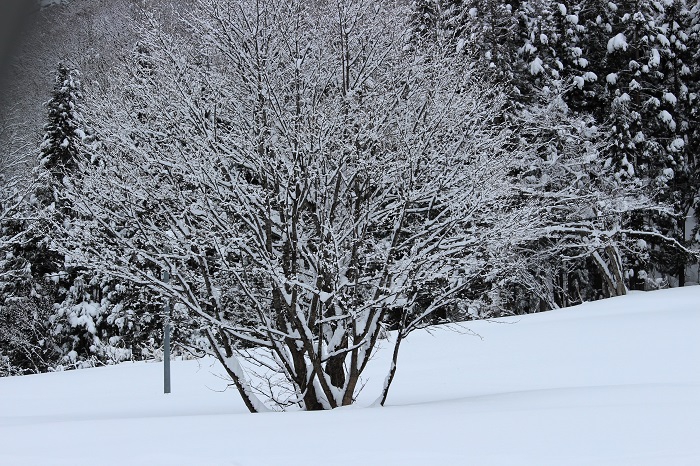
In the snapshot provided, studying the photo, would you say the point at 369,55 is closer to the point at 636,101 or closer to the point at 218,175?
→ the point at 218,175

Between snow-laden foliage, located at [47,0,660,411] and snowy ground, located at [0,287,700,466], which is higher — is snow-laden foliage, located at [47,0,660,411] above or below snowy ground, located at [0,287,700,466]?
above

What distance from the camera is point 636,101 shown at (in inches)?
1189

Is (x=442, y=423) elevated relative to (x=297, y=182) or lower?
Result: lower

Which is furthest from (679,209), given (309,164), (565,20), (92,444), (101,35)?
(92,444)

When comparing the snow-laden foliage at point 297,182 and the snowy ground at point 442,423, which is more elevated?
the snow-laden foliage at point 297,182

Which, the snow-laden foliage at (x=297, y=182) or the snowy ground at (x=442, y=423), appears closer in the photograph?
the snowy ground at (x=442, y=423)

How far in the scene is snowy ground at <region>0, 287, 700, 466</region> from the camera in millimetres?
4797

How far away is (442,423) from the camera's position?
603 cm

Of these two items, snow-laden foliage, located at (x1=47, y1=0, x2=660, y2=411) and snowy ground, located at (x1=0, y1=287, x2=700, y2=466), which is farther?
snow-laden foliage, located at (x1=47, y1=0, x2=660, y2=411)

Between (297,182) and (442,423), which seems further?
(297,182)

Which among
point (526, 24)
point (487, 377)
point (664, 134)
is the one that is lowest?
point (487, 377)

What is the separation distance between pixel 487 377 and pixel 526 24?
21.2 m

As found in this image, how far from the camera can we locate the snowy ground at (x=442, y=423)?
480cm

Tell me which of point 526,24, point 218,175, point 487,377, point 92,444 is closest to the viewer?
point 92,444
